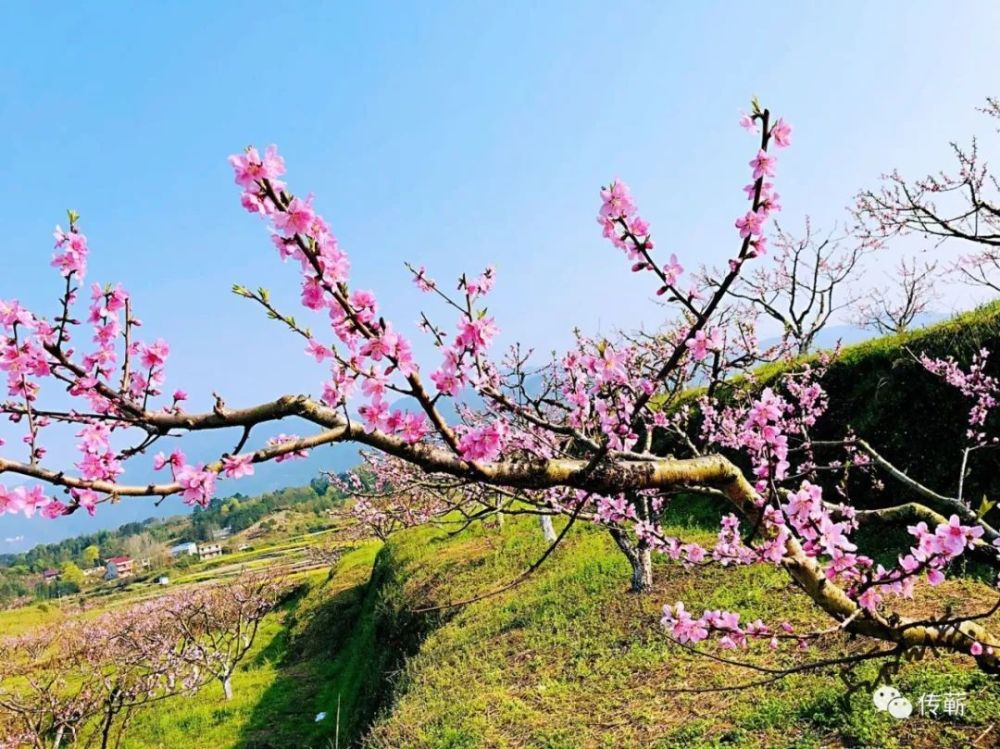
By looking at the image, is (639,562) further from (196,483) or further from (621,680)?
(196,483)

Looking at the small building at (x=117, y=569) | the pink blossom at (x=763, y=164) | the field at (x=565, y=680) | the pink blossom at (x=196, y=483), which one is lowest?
the small building at (x=117, y=569)

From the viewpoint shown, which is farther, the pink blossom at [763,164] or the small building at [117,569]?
the small building at [117,569]

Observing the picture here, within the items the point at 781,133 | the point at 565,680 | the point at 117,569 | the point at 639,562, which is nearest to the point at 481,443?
the point at 781,133

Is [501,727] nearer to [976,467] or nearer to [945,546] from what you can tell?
[945,546]

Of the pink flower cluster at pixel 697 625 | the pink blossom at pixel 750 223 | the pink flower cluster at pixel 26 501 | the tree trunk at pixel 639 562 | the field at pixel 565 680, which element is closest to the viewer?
the pink blossom at pixel 750 223

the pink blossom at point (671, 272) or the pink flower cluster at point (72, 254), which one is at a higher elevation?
the pink flower cluster at point (72, 254)

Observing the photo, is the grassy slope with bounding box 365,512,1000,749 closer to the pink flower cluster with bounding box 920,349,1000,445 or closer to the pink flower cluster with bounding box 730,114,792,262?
the pink flower cluster with bounding box 920,349,1000,445

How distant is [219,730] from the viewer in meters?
14.5

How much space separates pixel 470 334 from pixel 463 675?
7.75m

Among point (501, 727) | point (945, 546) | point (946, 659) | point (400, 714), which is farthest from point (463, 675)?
point (945, 546)

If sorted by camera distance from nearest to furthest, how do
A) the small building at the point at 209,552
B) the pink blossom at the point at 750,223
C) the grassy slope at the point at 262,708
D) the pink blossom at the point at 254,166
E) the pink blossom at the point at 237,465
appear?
the pink blossom at the point at 254,166 < the pink blossom at the point at 237,465 < the pink blossom at the point at 750,223 < the grassy slope at the point at 262,708 < the small building at the point at 209,552

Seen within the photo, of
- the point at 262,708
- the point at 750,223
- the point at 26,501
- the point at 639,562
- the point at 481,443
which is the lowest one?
the point at 262,708
